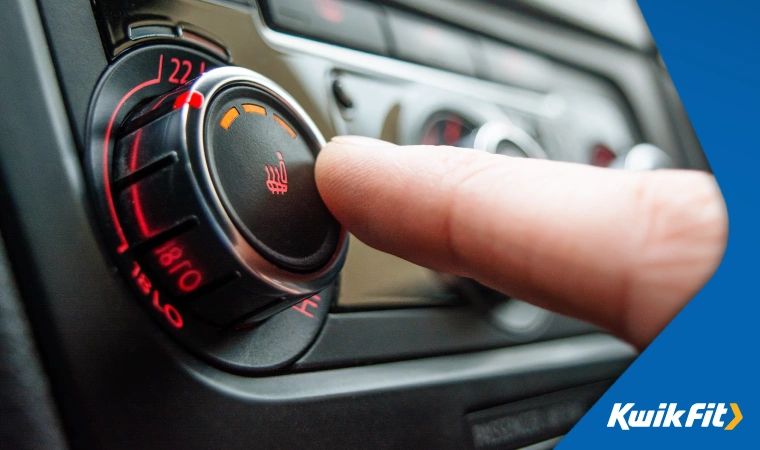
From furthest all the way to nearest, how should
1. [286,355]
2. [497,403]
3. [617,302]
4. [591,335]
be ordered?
1. [591,335]
2. [497,403]
3. [286,355]
4. [617,302]

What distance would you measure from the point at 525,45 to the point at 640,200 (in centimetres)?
52

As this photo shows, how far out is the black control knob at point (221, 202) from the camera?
34 centimetres

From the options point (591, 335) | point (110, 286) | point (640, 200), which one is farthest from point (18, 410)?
point (591, 335)

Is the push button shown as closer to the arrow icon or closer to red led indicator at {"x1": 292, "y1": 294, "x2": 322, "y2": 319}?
red led indicator at {"x1": 292, "y1": 294, "x2": 322, "y2": 319}

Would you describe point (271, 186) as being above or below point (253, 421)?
above

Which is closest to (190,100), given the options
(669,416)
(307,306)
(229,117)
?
(229,117)

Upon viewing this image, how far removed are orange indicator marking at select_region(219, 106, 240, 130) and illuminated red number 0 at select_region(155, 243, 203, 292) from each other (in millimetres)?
75

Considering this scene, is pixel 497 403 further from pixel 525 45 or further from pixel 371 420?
pixel 525 45

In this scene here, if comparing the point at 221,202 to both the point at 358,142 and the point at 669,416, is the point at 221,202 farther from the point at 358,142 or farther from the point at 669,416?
the point at 669,416

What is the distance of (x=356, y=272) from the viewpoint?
1.67 feet

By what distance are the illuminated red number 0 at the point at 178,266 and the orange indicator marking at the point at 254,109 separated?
0.32 ft

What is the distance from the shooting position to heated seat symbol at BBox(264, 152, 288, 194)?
1.23ft

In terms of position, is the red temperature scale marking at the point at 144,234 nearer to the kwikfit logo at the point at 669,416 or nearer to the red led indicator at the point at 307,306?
the red led indicator at the point at 307,306

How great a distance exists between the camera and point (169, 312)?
371 mm
